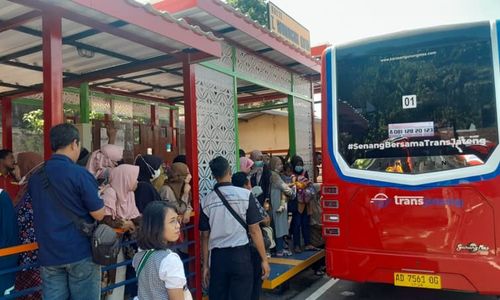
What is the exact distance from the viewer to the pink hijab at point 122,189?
3.57 metres

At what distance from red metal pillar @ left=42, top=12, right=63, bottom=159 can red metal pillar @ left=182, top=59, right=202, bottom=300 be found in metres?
1.55

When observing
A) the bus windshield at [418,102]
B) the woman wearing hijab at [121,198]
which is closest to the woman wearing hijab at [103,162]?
the woman wearing hijab at [121,198]

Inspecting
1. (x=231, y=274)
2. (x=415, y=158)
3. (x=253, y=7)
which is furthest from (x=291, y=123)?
(x=253, y=7)

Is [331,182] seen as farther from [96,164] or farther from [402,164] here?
[96,164]

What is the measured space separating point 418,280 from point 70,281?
122 inches

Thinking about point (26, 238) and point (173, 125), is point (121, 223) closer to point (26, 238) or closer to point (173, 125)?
point (26, 238)

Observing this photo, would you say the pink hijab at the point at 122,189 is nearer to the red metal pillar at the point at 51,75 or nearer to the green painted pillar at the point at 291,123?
the red metal pillar at the point at 51,75

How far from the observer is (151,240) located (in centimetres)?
225

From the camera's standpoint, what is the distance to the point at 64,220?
2.65m

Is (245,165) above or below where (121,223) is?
above

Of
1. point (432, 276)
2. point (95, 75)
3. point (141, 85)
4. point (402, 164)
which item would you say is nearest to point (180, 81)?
point (141, 85)

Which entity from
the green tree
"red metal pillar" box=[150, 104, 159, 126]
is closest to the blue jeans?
"red metal pillar" box=[150, 104, 159, 126]

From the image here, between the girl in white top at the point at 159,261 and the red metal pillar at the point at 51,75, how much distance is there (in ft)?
4.91

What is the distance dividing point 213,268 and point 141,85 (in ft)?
15.9
